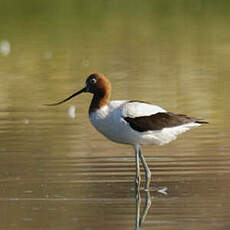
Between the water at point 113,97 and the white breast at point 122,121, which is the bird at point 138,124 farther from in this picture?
the water at point 113,97

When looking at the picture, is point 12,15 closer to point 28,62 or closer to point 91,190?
point 28,62

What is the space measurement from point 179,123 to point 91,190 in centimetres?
111

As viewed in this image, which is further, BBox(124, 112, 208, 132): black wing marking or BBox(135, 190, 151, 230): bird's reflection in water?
BBox(124, 112, 208, 132): black wing marking

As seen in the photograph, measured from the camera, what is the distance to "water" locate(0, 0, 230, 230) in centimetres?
964

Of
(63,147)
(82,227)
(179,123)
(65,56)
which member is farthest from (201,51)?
(82,227)

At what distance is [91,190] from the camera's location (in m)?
10.4

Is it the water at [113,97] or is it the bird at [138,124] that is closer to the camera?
the water at [113,97]

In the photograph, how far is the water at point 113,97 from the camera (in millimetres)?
9641

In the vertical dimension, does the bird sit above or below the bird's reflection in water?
above

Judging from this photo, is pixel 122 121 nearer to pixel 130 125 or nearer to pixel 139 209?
pixel 130 125

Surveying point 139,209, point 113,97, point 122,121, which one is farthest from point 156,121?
point 113,97

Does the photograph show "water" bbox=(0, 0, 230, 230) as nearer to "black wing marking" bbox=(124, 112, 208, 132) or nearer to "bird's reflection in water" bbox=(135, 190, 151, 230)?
"bird's reflection in water" bbox=(135, 190, 151, 230)

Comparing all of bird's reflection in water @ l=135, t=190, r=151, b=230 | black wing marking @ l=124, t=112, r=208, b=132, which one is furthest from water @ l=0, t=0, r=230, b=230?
black wing marking @ l=124, t=112, r=208, b=132

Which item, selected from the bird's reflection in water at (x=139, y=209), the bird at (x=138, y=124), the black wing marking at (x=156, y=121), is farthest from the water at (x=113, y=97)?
the black wing marking at (x=156, y=121)
